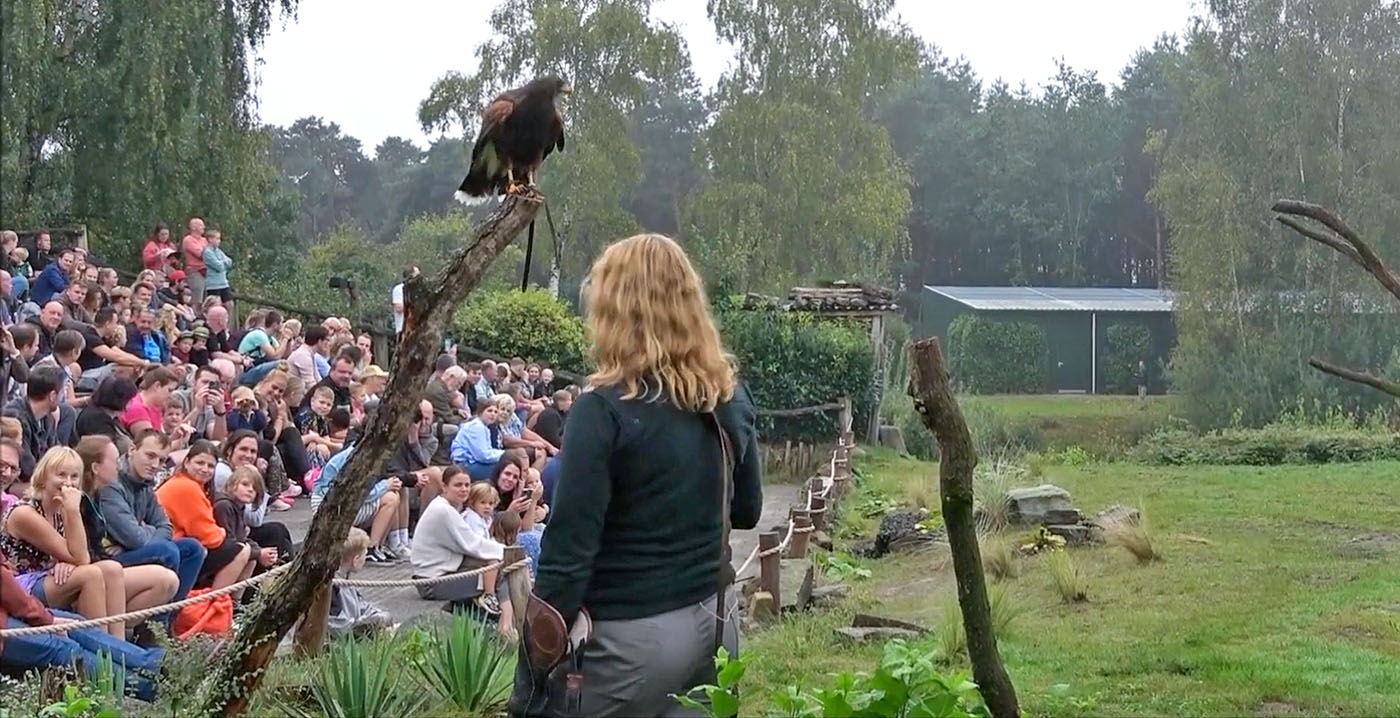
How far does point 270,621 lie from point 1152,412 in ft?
108

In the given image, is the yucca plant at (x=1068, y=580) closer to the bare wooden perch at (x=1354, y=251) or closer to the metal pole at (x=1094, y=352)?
the bare wooden perch at (x=1354, y=251)

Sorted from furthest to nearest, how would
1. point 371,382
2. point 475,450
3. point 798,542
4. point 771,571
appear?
point 371,382 < point 475,450 < point 798,542 < point 771,571

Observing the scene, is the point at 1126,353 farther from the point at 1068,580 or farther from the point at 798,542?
the point at 1068,580

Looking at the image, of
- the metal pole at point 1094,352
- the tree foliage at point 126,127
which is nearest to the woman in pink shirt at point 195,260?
the tree foliage at point 126,127

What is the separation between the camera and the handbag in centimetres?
307

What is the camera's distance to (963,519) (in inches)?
160

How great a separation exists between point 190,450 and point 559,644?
4600 mm

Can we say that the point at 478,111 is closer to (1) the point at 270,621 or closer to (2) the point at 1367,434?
(2) the point at 1367,434

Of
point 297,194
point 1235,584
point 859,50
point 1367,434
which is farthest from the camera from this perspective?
point 859,50

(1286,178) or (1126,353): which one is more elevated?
(1286,178)

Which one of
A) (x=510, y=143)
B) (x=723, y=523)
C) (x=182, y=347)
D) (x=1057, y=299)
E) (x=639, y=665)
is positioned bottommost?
(x=639, y=665)

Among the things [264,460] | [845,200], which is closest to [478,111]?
[845,200]

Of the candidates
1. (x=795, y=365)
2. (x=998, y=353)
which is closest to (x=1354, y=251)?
(x=795, y=365)

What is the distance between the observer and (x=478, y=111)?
33.2m
